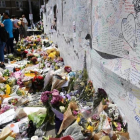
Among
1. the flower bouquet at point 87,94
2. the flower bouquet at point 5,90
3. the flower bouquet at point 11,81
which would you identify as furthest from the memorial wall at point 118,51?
the flower bouquet at point 11,81

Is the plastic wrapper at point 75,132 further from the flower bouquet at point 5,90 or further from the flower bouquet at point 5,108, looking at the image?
the flower bouquet at point 5,90

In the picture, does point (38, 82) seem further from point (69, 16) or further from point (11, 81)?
point (69, 16)

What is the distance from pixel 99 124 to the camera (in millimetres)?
2223

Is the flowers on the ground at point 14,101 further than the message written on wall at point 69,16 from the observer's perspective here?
No

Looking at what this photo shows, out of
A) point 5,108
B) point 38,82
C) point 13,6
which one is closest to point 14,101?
point 5,108

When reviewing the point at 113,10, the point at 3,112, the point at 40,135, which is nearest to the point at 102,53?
the point at 113,10

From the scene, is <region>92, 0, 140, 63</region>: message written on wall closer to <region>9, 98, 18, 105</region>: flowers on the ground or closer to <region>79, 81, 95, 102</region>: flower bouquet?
<region>79, 81, 95, 102</region>: flower bouquet

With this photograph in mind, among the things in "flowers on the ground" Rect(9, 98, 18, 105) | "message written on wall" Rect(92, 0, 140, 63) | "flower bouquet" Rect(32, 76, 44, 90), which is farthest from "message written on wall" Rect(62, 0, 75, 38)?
"flowers on the ground" Rect(9, 98, 18, 105)

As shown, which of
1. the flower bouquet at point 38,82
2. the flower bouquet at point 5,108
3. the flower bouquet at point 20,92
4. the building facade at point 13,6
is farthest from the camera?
the building facade at point 13,6

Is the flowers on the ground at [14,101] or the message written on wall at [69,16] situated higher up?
the message written on wall at [69,16]

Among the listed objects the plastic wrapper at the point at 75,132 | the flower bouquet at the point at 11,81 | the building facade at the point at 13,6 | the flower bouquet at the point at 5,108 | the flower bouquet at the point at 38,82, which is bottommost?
the flower bouquet at the point at 5,108

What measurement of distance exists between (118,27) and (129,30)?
24cm

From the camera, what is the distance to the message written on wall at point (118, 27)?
5.98 ft

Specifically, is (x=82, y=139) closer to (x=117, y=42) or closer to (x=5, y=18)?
(x=117, y=42)
